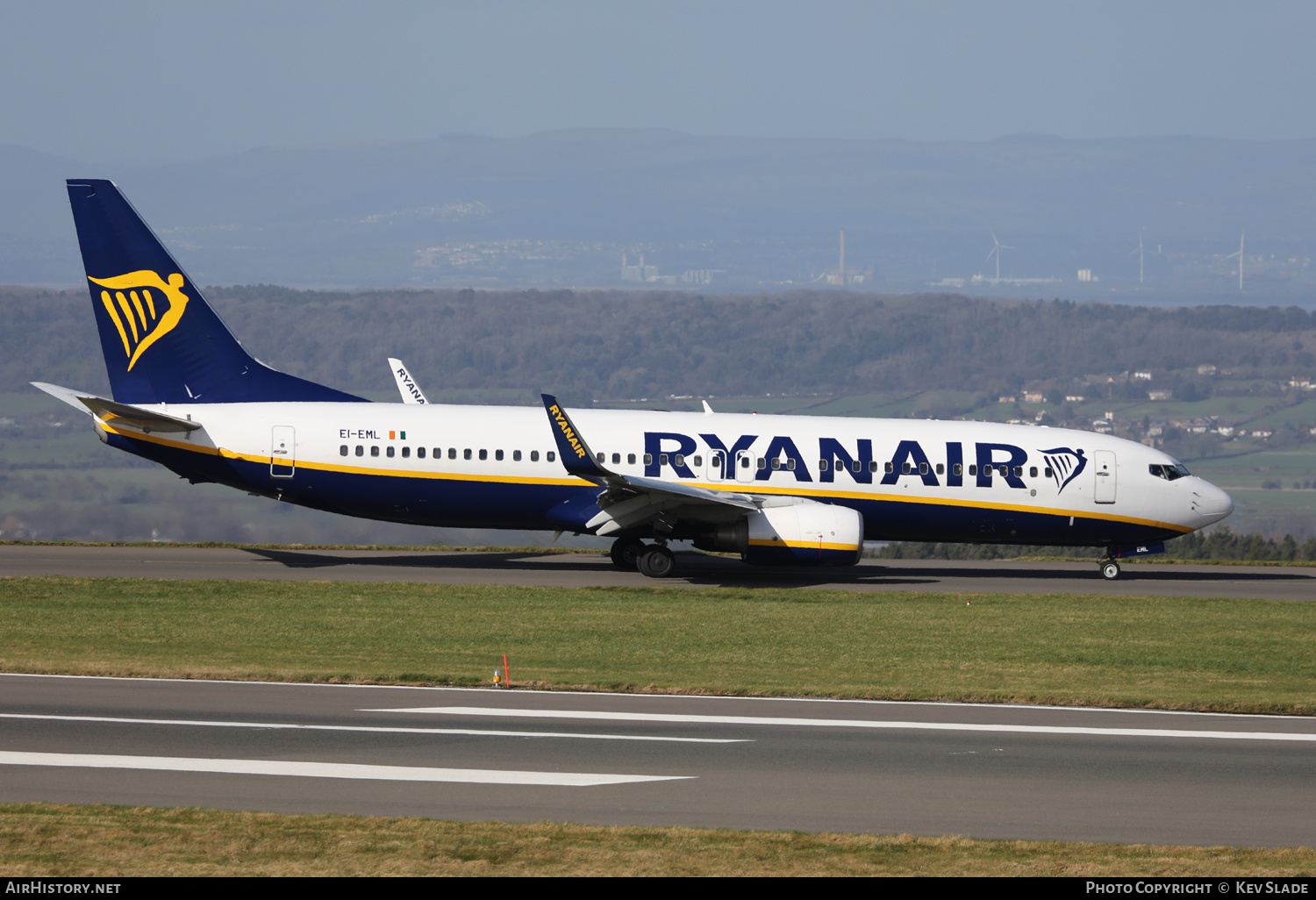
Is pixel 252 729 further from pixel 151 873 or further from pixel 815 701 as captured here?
pixel 815 701

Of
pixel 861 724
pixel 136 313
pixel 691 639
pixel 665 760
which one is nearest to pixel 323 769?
pixel 665 760

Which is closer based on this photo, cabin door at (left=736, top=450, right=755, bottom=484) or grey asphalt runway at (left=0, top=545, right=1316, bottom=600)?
grey asphalt runway at (left=0, top=545, right=1316, bottom=600)

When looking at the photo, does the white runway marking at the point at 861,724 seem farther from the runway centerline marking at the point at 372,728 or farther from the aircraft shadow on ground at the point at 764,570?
the aircraft shadow on ground at the point at 764,570

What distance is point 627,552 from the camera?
1428 inches

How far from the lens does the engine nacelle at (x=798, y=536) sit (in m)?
33.3

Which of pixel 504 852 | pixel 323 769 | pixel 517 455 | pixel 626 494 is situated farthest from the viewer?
pixel 517 455

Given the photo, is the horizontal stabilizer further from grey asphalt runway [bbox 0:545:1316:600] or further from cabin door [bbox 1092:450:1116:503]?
cabin door [bbox 1092:450:1116:503]

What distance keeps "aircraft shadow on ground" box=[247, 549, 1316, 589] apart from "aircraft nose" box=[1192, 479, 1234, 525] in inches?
66.1

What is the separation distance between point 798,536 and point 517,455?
7.23 meters

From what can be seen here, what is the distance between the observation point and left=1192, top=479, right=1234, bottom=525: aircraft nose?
3700 centimetres

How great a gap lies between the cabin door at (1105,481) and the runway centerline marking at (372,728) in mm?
22171

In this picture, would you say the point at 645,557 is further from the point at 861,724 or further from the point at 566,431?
the point at 861,724

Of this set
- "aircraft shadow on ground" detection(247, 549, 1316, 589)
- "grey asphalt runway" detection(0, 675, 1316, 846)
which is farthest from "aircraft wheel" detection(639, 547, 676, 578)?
"grey asphalt runway" detection(0, 675, 1316, 846)

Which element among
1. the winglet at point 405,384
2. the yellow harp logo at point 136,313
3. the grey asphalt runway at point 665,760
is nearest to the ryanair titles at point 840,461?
the winglet at point 405,384
